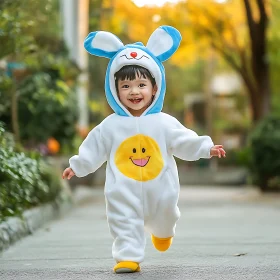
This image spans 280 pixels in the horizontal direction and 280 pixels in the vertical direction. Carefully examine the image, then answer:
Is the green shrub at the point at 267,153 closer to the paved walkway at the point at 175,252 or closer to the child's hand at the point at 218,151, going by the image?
the paved walkway at the point at 175,252

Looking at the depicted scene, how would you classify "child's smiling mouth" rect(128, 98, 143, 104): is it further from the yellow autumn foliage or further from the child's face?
the yellow autumn foliage

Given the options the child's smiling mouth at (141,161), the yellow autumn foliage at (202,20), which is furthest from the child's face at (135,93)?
the yellow autumn foliage at (202,20)

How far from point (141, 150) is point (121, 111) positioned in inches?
13.3

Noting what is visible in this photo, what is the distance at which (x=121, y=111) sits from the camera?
216 inches

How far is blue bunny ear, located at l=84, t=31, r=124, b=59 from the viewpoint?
5570 mm

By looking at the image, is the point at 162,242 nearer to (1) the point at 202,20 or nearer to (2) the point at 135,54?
(2) the point at 135,54

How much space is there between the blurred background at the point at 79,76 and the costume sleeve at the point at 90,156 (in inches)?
46.4

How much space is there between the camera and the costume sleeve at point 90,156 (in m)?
5.43

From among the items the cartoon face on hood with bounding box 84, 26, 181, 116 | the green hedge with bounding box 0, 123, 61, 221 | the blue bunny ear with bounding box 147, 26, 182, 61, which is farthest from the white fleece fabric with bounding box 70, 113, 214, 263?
the green hedge with bounding box 0, 123, 61, 221

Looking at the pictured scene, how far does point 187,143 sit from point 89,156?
68 cm

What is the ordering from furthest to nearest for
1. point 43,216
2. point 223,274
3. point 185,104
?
point 185,104, point 43,216, point 223,274

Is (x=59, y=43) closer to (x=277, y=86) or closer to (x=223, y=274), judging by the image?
(x=223, y=274)

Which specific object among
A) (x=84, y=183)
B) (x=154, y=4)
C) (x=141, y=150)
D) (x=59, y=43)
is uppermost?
(x=154, y=4)

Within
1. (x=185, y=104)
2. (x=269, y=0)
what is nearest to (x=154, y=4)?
(x=269, y=0)
